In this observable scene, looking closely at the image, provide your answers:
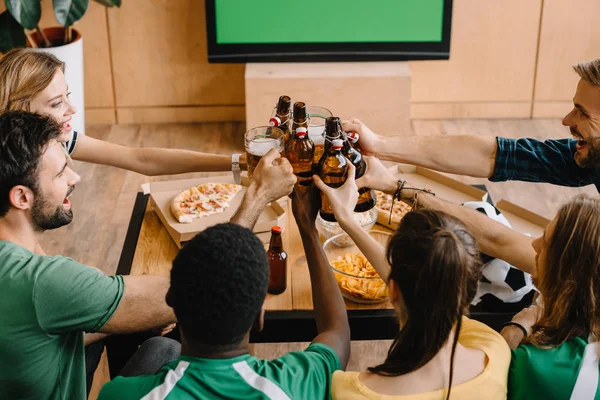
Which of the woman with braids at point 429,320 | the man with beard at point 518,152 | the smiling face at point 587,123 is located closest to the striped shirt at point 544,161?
the man with beard at point 518,152

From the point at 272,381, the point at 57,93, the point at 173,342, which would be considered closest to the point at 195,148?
the point at 57,93

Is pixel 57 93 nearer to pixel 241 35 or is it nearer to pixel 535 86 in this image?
pixel 241 35

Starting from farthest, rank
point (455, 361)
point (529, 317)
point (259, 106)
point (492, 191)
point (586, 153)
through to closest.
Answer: point (259, 106) → point (492, 191) → point (586, 153) → point (529, 317) → point (455, 361)

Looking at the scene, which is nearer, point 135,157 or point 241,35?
point 135,157

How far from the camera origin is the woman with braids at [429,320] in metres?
1.43

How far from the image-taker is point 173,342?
2.06 meters

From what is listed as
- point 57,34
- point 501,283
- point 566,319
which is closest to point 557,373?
point 566,319

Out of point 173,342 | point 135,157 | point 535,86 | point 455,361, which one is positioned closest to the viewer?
point 455,361

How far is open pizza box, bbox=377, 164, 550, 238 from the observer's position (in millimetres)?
2588

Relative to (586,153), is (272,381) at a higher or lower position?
lower

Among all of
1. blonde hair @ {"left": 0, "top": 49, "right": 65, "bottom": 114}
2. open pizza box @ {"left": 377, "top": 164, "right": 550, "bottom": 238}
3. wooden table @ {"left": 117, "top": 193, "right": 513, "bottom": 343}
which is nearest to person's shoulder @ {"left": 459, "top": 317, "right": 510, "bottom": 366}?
wooden table @ {"left": 117, "top": 193, "right": 513, "bottom": 343}

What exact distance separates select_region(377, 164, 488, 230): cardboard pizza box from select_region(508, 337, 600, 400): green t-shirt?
3.07 ft

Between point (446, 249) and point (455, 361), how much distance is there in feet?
0.79

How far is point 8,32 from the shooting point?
3.97m
